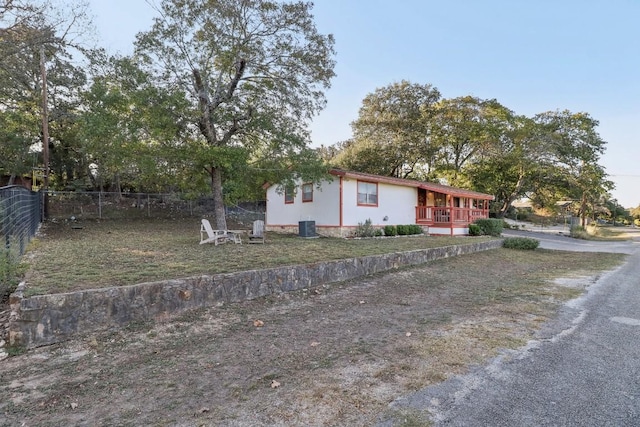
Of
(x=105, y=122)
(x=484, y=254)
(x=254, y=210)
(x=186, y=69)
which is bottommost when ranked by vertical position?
(x=484, y=254)

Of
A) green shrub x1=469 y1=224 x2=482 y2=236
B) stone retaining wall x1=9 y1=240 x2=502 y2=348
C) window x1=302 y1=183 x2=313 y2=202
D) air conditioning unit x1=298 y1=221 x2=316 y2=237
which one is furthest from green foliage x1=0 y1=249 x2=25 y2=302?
green shrub x1=469 y1=224 x2=482 y2=236

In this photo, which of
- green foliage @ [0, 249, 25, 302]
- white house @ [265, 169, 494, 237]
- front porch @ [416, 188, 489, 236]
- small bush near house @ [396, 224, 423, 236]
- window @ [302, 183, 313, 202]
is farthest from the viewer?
front porch @ [416, 188, 489, 236]

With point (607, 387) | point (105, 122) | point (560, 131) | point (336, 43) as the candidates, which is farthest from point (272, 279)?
point (560, 131)

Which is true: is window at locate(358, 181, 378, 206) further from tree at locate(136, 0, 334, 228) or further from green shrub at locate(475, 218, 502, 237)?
green shrub at locate(475, 218, 502, 237)

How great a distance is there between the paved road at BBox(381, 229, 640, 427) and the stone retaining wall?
3.30m

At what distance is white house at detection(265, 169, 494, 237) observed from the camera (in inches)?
575

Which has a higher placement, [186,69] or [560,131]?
[560,131]

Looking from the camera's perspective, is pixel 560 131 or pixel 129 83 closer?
pixel 129 83

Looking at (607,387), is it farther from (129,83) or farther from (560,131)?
(560,131)

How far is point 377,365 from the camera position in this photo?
3.27m

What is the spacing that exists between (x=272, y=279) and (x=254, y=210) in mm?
17515

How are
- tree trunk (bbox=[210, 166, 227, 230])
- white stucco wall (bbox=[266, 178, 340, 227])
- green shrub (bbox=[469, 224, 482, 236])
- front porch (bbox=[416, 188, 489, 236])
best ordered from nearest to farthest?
tree trunk (bbox=[210, 166, 227, 230]) < white stucco wall (bbox=[266, 178, 340, 227]) < front porch (bbox=[416, 188, 489, 236]) < green shrub (bbox=[469, 224, 482, 236])

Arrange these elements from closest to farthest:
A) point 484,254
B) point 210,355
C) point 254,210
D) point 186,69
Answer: point 210,355, point 186,69, point 484,254, point 254,210

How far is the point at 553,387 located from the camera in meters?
2.84
